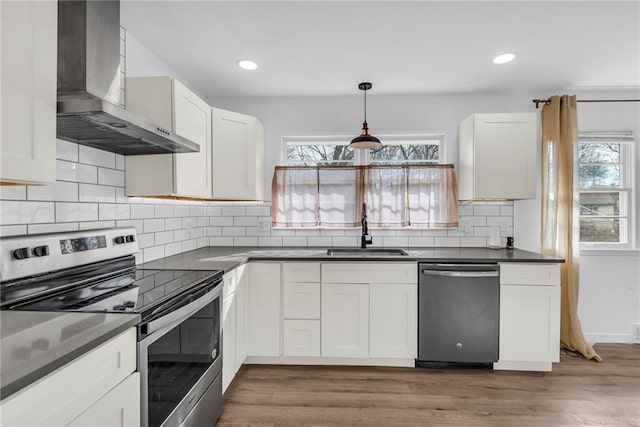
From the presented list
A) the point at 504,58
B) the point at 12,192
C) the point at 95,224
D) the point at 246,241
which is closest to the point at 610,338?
the point at 504,58

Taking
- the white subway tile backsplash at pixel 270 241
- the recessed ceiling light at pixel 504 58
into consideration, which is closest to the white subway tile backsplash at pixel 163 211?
the white subway tile backsplash at pixel 270 241

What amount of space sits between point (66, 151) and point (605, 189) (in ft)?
14.3

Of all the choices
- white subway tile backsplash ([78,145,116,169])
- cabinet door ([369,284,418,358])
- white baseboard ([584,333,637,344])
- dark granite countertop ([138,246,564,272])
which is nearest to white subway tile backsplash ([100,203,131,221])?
white subway tile backsplash ([78,145,116,169])

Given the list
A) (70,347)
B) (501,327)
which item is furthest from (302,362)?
(70,347)

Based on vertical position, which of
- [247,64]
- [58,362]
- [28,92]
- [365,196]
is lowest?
[58,362]

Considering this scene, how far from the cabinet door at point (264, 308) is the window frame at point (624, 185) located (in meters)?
2.95

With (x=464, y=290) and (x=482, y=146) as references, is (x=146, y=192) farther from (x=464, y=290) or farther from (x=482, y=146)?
(x=482, y=146)

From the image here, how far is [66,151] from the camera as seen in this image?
1.64 metres

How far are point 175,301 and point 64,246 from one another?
59cm

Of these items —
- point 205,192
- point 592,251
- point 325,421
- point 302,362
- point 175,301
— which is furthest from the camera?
point 592,251

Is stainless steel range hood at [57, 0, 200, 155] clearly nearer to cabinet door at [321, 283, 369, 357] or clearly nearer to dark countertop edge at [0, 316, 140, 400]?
dark countertop edge at [0, 316, 140, 400]

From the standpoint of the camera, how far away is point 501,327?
2.49m

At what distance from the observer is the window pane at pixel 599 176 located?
316 centimetres

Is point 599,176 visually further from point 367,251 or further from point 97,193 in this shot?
point 97,193
